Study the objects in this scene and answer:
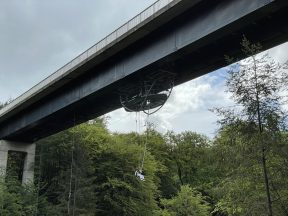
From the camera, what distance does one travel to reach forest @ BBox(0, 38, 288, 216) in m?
11.9

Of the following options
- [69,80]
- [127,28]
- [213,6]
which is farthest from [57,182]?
[213,6]

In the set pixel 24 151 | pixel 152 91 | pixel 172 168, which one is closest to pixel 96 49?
pixel 152 91

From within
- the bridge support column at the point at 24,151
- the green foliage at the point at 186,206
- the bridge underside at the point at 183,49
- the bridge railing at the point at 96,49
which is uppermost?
the bridge railing at the point at 96,49

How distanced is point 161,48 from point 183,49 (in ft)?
3.94

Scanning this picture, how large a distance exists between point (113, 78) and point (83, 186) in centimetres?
1482

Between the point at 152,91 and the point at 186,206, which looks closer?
the point at 152,91

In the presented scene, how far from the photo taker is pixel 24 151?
37250 millimetres

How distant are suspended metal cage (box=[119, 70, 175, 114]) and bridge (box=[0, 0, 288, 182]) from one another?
0.85ft

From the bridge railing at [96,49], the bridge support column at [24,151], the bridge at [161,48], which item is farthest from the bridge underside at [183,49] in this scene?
the bridge support column at [24,151]

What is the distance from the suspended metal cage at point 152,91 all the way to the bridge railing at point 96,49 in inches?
85.1

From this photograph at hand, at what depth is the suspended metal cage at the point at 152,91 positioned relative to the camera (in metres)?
19.8

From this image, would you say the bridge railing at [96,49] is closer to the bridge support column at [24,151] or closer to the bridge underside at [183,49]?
the bridge underside at [183,49]

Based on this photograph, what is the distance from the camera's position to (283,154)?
37.3ft

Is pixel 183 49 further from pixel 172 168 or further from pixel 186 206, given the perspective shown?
pixel 172 168
